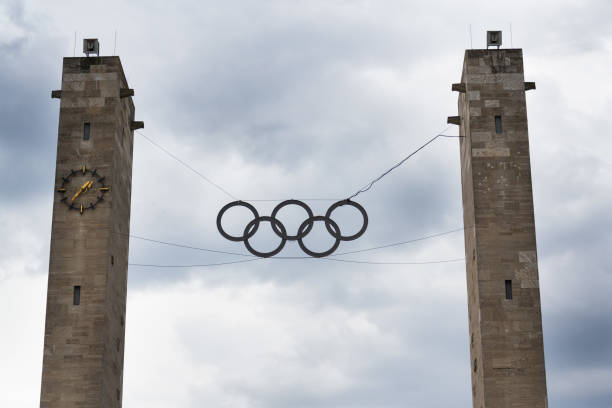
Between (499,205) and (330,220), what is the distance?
7.74m

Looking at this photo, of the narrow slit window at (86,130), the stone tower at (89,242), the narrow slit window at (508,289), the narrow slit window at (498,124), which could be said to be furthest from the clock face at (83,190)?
the narrow slit window at (508,289)

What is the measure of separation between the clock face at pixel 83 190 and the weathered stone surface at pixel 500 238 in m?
17.1

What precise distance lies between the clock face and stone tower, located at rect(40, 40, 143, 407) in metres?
0.05

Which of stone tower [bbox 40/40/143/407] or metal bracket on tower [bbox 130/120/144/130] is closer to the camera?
stone tower [bbox 40/40/143/407]

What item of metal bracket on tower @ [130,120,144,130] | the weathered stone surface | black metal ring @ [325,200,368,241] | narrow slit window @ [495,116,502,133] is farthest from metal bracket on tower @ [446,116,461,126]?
metal bracket on tower @ [130,120,144,130]

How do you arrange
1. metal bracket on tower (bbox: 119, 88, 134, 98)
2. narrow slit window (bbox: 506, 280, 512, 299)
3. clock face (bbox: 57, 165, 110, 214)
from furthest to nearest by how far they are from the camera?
metal bracket on tower (bbox: 119, 88, 134, 98) < clock face (bbox: 57, 165, 110, 214) < narrow slit window (bbox: 506, 280, 512, 299)

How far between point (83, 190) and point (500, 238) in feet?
62.9

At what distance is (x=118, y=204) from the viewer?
5672 centimetres

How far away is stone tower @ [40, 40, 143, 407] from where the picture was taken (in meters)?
52.7

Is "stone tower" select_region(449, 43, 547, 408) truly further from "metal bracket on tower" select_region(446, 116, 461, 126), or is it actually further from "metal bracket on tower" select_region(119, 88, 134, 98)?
"metal bracket on tower" select_region(119, 88, 134, 98)

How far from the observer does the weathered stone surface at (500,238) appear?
171 ft

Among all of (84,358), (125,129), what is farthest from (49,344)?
(125,129)

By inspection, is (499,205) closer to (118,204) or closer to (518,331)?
(518,331)

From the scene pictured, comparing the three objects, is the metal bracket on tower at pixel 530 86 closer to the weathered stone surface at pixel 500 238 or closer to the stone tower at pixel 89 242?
the weathered stone surface at pixel 500 238
